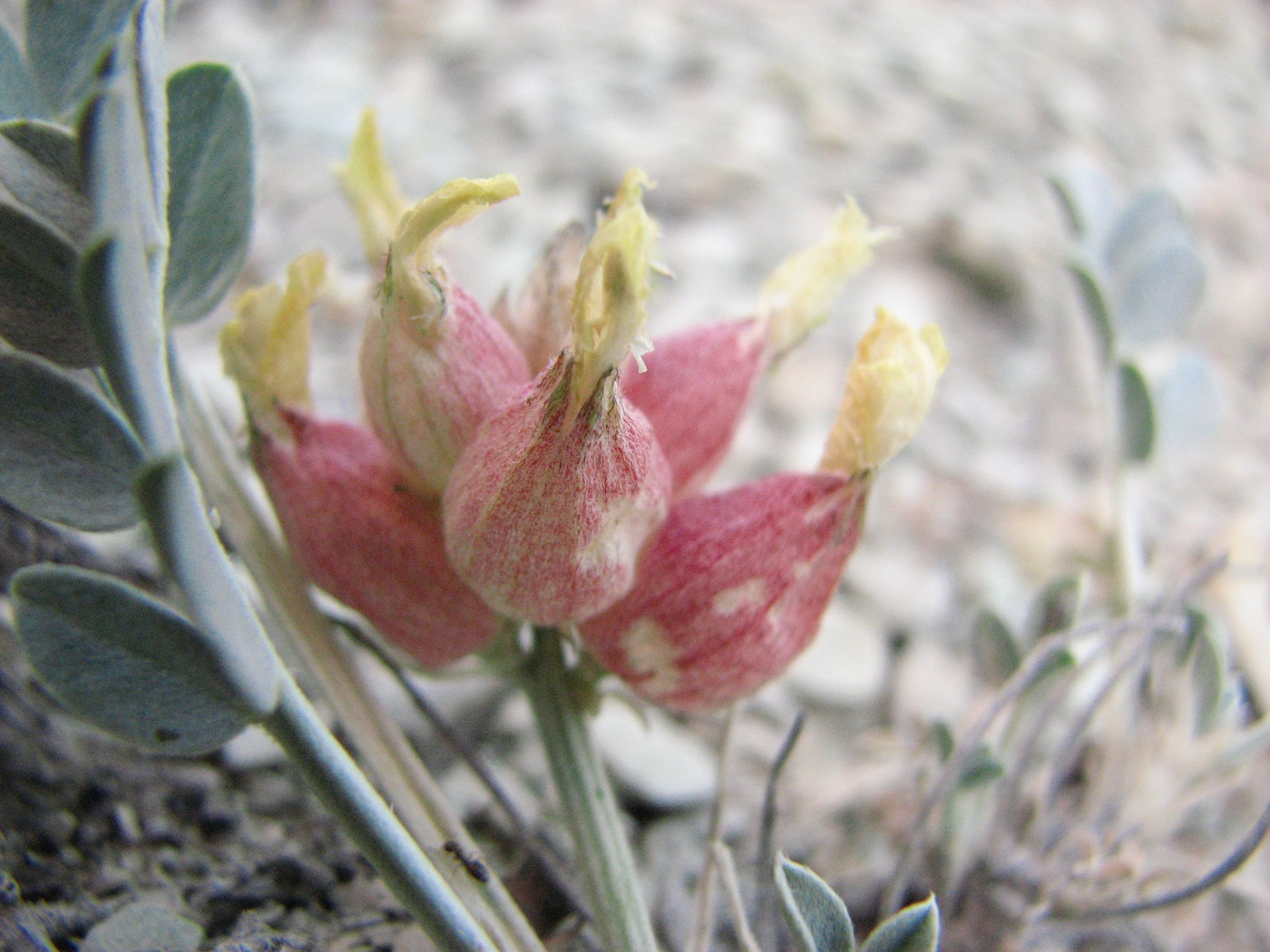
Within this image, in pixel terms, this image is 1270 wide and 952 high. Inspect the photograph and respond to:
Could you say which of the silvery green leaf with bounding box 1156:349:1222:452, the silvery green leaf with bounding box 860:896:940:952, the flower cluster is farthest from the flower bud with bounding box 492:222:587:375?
the silvery green leaf with bounding box 1156:349:1222:452

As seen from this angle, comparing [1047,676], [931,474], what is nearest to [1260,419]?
[931,474]

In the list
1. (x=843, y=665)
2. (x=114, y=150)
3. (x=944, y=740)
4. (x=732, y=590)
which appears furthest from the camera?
(x=843, y=665)

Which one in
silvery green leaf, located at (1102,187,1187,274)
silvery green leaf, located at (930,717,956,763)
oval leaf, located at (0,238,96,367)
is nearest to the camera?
oval leaf, located at (0,238,96,367)

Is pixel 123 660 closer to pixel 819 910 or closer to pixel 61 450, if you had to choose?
pixel 61 450

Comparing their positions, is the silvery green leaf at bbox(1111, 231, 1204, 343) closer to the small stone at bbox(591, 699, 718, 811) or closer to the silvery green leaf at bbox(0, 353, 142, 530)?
the small stone at bbox(591, 699, 718, 811)

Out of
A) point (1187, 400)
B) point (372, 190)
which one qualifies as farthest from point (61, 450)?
point (1187, 400)
